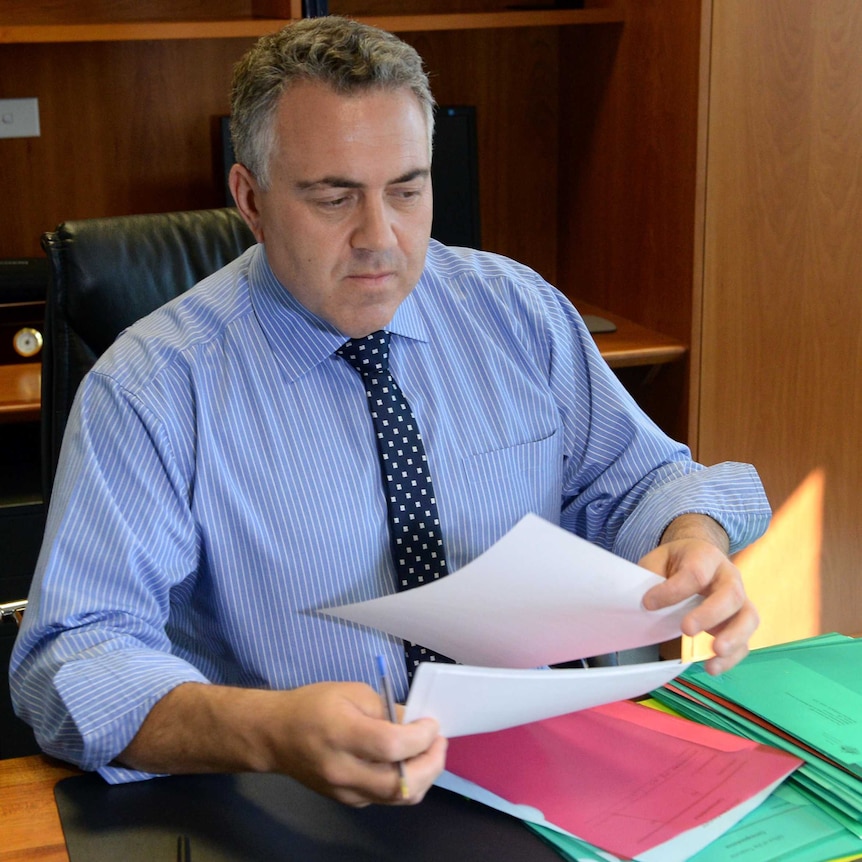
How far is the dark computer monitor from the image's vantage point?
2645 millimetres

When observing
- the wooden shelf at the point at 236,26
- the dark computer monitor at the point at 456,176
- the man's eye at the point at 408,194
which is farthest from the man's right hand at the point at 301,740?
the dark computer monitor at the point at 456,176

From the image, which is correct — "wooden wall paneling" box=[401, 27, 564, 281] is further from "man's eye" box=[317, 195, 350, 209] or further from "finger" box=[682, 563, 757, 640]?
"finger" box=[682, 563, 757, 640]

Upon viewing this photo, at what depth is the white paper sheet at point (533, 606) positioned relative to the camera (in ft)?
2.90

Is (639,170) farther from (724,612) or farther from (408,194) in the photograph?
(724,612)

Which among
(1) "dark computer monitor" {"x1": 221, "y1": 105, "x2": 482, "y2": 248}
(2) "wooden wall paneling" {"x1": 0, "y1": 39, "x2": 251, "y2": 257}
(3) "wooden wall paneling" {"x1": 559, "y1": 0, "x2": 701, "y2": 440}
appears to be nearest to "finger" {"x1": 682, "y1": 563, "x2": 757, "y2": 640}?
(3) "wooden wall paneling" {"x1": 559, "y1": 0, "x2": 701, "y2": 440}

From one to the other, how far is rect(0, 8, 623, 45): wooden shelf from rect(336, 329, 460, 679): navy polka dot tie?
46.2 inches

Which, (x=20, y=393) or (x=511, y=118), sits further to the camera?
(x=511, y=118)

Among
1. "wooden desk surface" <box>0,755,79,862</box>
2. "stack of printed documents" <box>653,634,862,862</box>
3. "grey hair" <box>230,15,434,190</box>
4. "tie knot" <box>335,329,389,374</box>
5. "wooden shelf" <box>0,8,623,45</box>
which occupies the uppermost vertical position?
"wooden shelf" <box>0,8,623,45</box>

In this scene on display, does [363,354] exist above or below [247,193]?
below

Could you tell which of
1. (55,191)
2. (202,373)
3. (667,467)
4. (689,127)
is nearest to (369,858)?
(202,373)

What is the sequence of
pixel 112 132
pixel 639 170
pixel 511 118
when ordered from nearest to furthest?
pixel 639 170
pixel 112 132
pixel 511 118

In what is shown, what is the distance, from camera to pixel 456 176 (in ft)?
8.73

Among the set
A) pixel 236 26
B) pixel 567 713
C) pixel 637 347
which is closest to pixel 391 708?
pixel 567 713

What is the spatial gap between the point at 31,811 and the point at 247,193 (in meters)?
0.69
